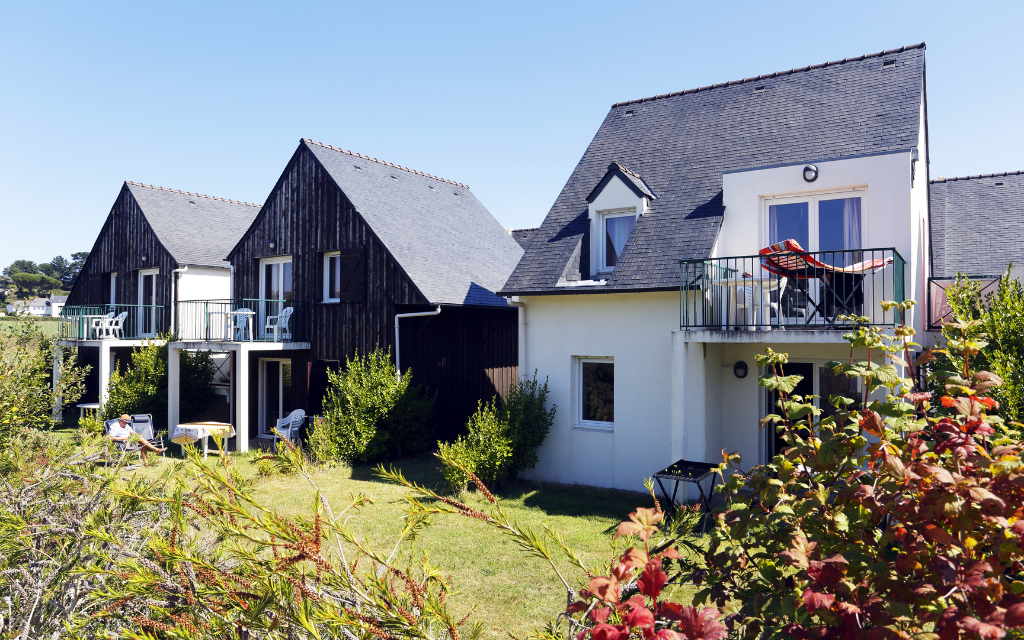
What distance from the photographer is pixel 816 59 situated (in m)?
13.0

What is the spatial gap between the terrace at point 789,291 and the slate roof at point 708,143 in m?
0.67

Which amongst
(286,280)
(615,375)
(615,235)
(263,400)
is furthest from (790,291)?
(263,400)

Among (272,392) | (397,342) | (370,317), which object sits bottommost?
(272,392)

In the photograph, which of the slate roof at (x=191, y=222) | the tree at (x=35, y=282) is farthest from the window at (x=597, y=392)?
the tree at (x=35, y=282)

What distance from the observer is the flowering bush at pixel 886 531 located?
1.68 m

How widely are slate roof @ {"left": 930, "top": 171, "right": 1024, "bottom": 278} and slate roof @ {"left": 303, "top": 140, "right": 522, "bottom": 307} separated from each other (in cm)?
1016

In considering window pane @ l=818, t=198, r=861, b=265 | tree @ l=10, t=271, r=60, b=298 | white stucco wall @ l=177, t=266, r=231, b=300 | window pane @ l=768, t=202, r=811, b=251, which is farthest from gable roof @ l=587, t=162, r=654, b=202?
tree @ l=10, t=271, r=60, b=298

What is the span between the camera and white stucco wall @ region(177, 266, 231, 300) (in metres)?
21.3

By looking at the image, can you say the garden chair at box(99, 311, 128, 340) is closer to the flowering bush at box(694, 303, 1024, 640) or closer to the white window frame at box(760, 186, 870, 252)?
the white window frame at box(760, 186, 870, 252)

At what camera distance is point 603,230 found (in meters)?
12.7

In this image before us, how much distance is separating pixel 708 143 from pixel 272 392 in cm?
1299

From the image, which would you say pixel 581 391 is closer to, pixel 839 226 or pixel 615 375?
pixel 615 375

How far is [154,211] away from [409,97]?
1524 centimetres

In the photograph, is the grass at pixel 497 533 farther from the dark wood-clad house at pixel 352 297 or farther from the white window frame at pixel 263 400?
the white window frame at pixel 263 400
